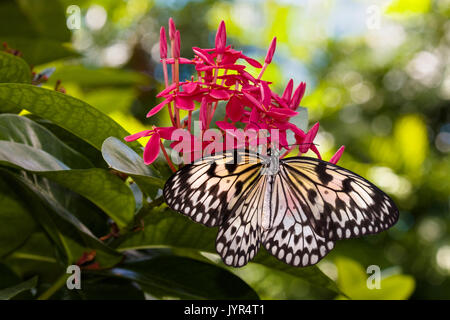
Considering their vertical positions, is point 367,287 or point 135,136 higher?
point 135,136

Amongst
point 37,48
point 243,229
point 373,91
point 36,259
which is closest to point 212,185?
point 243,229

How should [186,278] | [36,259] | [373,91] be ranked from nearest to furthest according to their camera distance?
[186,278], [36,259], [373,91]

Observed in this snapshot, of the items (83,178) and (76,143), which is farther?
(76,143)

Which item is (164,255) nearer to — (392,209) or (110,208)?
(110,208)

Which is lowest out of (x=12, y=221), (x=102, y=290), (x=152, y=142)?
(x=102, y=290)

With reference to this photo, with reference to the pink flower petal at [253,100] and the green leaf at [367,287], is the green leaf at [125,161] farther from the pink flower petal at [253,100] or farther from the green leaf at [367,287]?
the green leaf at [367,287]

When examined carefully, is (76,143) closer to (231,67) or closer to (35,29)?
(231,67)

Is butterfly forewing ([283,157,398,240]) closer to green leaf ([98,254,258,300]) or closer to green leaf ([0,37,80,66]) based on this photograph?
green leaf ([98,254,258,300])
